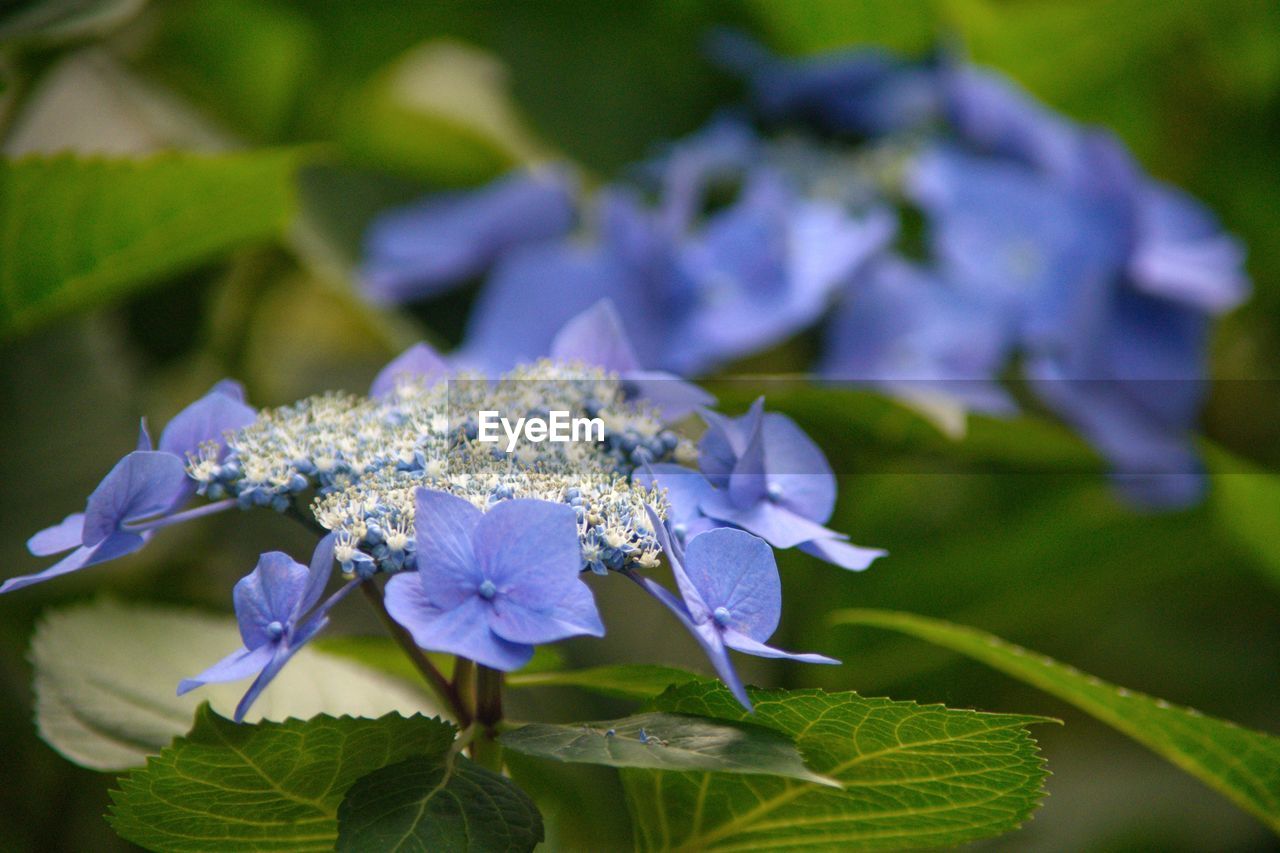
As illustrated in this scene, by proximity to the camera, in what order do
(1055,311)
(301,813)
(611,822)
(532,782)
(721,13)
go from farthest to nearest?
1. (721,13)
2. (1055,311)
3. (611,822)
4. (532,782)
5. (301,813)

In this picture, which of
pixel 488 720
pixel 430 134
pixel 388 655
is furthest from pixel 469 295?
pixel 488 720

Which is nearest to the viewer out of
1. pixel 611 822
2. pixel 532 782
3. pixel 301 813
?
pixel 301 813

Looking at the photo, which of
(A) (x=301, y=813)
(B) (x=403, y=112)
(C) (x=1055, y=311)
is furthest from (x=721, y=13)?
(A) (x=301, y=813)

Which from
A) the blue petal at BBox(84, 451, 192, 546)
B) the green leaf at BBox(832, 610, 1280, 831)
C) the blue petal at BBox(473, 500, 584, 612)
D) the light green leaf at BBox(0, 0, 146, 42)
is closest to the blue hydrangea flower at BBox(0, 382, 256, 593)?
the blue petal at BBox(84, 451, 192, 546)

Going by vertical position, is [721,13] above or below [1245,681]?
above

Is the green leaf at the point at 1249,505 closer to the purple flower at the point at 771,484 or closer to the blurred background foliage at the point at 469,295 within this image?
the blurred background foliage at the point at 469,295

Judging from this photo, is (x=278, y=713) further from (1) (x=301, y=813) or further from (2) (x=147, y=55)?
(2) (x=147, y=55)

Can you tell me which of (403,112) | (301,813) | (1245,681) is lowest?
(1245,681)

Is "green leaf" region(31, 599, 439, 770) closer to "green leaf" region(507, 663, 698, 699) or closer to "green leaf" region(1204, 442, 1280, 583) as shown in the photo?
"green leaf" region(507, 663, 698, 699)
